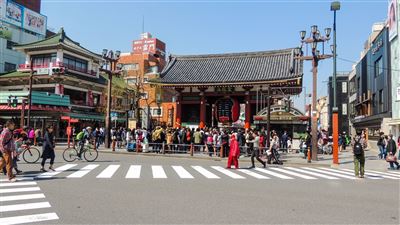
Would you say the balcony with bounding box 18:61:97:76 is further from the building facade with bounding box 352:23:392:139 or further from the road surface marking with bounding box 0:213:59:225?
the road surface marking with bounding box 0:213:59:225

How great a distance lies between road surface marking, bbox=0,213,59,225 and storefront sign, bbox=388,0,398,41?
110 feet

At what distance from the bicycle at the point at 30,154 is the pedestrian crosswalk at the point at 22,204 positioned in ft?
21.7

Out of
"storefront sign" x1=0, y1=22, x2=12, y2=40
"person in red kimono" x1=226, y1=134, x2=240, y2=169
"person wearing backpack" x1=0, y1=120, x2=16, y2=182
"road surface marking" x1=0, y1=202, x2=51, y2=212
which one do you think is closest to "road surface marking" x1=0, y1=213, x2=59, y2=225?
"road surface marking" x1=0, y1=202, x2=51, y2=212

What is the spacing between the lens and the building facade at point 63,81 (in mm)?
40562

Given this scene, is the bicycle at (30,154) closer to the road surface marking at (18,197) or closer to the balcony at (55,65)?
the road surface marking at (18,197)

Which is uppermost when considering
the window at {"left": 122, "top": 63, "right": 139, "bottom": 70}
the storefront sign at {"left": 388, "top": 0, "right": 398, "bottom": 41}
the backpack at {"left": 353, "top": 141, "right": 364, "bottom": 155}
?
the window at {"left": 122, "top": 63, "right": 139, "bottom": 70}

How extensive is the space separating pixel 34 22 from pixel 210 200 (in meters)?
60.5

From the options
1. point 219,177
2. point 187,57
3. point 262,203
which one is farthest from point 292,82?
point 262,203

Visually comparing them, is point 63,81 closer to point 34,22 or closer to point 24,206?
point 34,22

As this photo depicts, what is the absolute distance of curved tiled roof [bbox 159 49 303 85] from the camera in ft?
96.1

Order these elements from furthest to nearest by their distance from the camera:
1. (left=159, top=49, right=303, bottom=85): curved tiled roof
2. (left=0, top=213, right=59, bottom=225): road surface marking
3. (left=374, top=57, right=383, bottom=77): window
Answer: (left=374, top=57, right=383, bottom=77): window < (left=159, top=49, right=303, bottom=85): curved tiled roof < (left=0, top=213, right=59, bottom=225): road surface marking

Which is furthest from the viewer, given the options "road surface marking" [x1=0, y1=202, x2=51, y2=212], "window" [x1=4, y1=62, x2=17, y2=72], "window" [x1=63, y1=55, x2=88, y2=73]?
"window" [x1=4, y1=62, x2=17, y2=72]

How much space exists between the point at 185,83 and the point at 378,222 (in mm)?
24039

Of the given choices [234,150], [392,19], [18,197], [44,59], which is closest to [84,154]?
[234,150]
